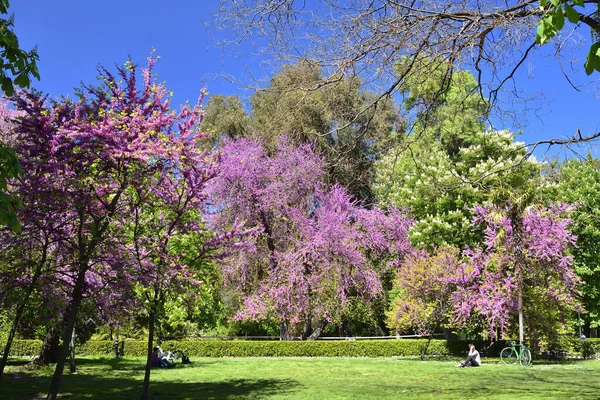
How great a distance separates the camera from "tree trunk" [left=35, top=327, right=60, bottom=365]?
58.5 ft

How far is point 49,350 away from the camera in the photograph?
18328 millimetres

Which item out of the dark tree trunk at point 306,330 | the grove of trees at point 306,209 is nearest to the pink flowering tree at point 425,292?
the grove of trees at point 306,209

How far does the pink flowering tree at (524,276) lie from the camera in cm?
1902

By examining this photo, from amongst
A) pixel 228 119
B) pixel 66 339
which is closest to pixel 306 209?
pixel 228 119

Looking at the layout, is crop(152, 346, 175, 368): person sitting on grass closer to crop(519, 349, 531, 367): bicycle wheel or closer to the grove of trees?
the grove of trees

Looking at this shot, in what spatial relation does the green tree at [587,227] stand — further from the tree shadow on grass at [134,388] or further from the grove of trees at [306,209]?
the tree shadow on grass at [134,388]

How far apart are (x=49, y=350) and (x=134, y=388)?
8.20m

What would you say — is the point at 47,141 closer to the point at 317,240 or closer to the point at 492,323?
the point at 317,240

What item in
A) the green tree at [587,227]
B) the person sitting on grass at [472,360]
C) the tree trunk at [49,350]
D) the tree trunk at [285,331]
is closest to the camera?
the person sitting on grass at [472,360]

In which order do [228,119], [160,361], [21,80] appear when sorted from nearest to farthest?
[21,80]
[160,361]
[228,119]

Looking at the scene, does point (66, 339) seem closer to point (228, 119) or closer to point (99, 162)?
point (99, 162)

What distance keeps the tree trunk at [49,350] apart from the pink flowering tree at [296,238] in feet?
24.7

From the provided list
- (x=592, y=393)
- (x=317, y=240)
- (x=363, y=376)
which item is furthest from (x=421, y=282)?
(x=592, y=393)

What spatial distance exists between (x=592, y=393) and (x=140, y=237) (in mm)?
9387
